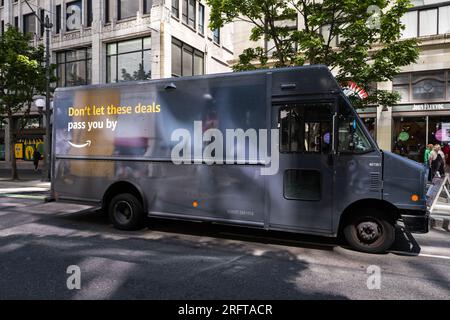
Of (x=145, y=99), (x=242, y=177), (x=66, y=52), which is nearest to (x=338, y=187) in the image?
(x=242, y=177)

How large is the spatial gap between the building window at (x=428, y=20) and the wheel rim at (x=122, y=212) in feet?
57.5

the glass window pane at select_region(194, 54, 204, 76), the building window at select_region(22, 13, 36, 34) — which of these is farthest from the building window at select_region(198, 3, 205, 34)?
the building window at select_region(22, 13, 36, 34)

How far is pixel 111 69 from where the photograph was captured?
24.6 meters

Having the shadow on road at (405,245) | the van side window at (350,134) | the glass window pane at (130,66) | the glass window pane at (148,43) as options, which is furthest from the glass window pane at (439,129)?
the glass window pane at (130,66)

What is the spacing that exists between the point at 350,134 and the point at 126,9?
22.8 metres

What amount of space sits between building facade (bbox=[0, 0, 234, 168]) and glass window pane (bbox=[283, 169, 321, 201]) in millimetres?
17840

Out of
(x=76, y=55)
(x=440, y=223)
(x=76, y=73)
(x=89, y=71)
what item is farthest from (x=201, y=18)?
(x=440, y=223)

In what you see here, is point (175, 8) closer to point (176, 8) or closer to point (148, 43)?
point (176, 8)

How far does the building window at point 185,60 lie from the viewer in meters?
23.6

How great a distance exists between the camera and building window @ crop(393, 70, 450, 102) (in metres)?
17.3

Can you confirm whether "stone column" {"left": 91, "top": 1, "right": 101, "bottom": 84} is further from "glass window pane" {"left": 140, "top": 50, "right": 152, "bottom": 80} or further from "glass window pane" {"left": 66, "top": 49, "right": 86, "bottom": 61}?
"glass window pane" {"left": 140, "top": 50, "right": 152, "bottom": 80}

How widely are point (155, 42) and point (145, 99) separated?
656 inches
